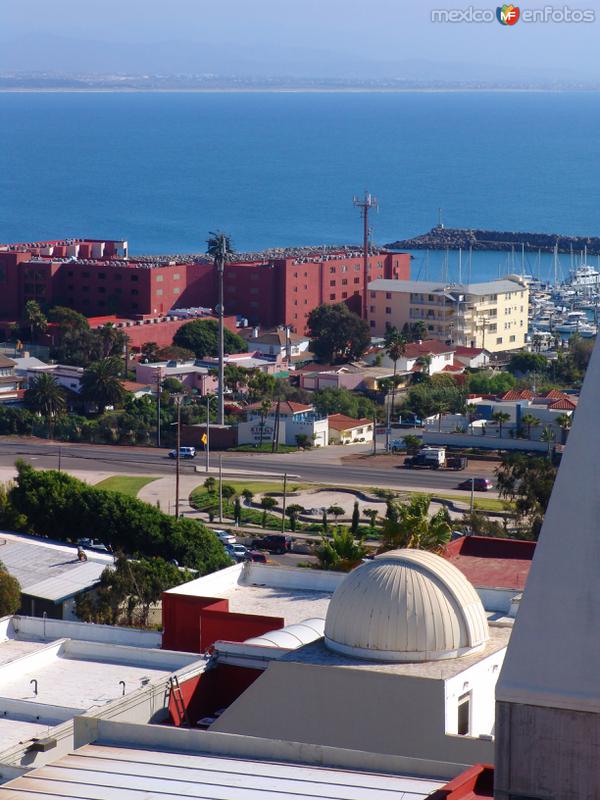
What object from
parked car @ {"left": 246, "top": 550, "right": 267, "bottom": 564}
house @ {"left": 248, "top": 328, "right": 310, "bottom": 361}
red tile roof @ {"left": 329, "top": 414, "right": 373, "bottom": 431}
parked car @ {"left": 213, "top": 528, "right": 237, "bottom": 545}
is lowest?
parked car @ {"left": 246, "top": 550, "right": 267, "bottom": 564}

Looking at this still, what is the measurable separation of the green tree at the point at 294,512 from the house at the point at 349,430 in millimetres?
15078

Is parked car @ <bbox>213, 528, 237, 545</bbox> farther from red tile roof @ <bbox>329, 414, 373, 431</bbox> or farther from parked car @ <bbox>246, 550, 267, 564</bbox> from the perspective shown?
red tile roof @ <bbox>329, 414, 373, 431</bbox>

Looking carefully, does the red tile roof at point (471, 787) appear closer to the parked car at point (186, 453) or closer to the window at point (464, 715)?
the window at point (464, 715)

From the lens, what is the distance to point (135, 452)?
207 feet

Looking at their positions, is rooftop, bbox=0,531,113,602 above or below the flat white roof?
below

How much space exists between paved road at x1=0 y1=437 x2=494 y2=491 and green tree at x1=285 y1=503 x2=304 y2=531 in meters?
5.46

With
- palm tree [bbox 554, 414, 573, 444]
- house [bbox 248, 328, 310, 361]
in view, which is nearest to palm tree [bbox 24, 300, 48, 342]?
house [bbox 248, 328, 310, 361]

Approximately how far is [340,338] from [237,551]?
4167cm

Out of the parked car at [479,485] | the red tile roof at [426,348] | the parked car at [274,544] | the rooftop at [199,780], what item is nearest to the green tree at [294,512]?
the parked car at [274,544]

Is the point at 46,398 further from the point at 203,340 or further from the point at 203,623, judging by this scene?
the point at 203,623

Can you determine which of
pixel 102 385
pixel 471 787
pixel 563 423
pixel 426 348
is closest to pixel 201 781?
pixel 471 787

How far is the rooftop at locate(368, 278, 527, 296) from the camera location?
306 ft

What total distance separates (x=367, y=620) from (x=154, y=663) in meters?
5.42

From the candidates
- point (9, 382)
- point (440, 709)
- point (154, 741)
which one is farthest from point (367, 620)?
point (9, 382)
